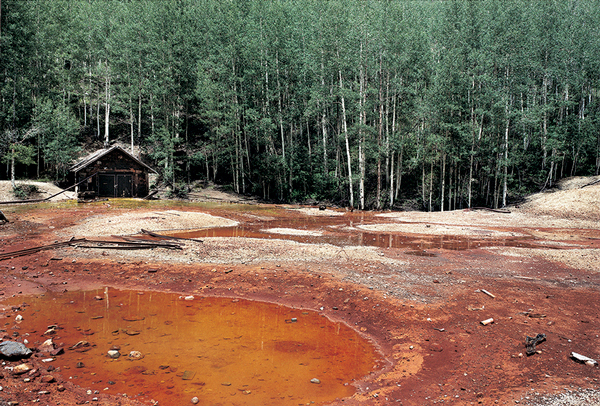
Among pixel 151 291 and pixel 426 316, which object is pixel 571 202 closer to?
pixel 426 316

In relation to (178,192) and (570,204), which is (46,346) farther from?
(178,192)

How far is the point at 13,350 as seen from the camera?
461 centimetres

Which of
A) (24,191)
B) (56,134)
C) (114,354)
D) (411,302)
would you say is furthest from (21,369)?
(56,134)

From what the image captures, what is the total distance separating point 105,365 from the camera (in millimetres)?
4613

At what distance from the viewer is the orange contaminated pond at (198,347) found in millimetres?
4219

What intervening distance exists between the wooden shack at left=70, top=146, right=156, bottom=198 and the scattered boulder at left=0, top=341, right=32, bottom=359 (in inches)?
1195

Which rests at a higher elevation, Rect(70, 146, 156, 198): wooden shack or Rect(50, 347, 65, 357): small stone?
Rect(70, 146, 156, 198): wooden shack

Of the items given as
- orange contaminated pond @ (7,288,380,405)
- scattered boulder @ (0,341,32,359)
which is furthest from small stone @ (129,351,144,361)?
scattered boulder @ (0,341,32,359)

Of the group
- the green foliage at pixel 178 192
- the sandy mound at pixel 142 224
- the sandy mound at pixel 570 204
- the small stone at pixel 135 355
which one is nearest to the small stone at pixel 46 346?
the small stone at pixel 135 355

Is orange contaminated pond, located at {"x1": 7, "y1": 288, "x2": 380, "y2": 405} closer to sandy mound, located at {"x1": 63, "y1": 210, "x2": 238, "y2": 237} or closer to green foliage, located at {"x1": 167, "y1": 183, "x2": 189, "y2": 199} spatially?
sandy mound, located at {"x1": 63, "y1": 210, "x2": 238, "y2": 237}

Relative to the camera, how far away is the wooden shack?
31.5 metres

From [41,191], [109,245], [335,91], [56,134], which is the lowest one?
[109,245]

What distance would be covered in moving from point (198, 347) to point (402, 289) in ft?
16.2

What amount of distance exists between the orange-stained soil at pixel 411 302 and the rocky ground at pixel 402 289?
0.09ft
